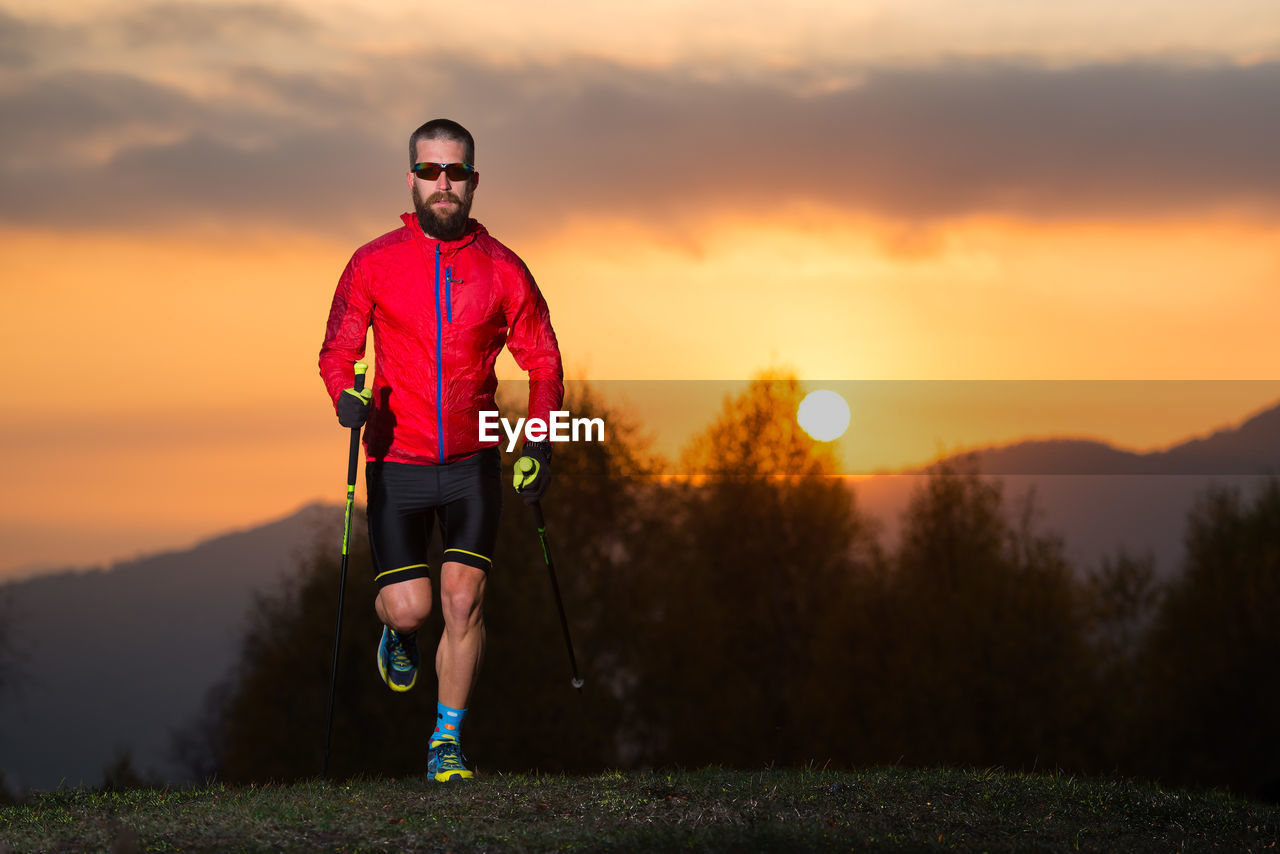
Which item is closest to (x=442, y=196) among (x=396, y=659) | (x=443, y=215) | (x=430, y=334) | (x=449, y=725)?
(x=443, y=215)

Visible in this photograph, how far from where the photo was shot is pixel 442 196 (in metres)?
9.16

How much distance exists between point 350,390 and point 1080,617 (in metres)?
32.3

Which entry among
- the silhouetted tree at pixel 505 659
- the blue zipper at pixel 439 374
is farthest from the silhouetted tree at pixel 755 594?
the blue zipper at pixel 439 374

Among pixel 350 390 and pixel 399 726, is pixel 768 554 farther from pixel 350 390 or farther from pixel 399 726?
pixel 350 390

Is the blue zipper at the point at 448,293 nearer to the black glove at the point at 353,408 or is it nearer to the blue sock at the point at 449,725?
the black glove at the point at 353,408

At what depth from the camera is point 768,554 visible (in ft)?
120

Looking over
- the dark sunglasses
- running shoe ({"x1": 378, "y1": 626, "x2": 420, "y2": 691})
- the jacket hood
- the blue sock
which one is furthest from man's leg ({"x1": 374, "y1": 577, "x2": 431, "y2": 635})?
the dark sunglasses

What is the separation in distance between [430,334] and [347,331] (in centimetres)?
65

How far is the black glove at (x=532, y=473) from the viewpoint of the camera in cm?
916

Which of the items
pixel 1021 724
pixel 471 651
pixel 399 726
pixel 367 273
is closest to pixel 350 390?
pixel 367 273

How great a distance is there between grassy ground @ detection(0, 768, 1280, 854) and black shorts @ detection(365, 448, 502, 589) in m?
1.50

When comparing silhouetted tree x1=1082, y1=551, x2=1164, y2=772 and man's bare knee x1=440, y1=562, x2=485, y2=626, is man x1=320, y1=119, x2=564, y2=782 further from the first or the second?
silhouetted tree x1=1082, y1=551, x2=1164, y2=772

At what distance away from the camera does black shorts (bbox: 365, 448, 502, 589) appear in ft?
29.9

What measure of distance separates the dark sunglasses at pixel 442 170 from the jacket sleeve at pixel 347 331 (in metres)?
Answer: 0.81
